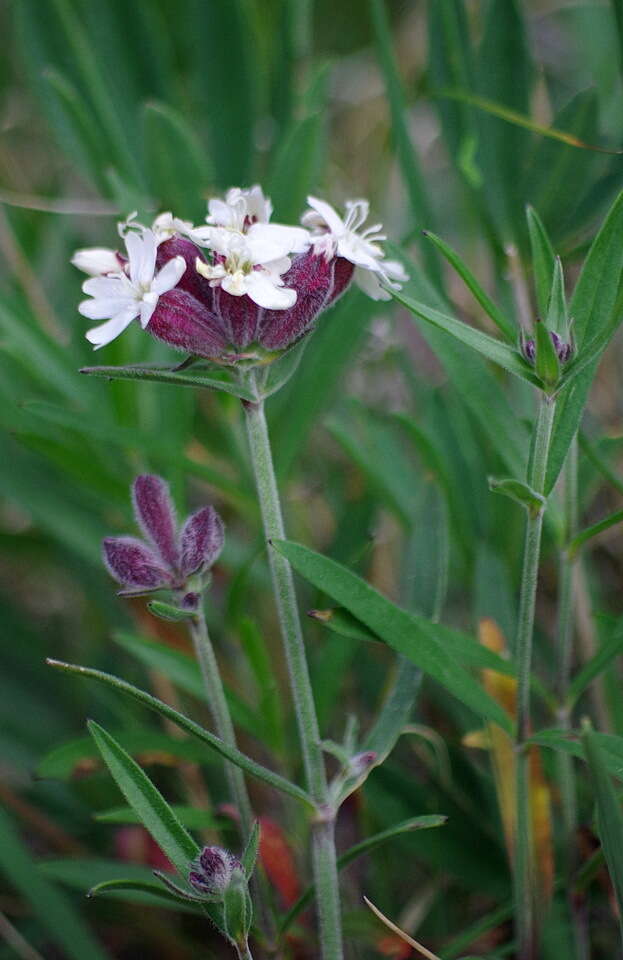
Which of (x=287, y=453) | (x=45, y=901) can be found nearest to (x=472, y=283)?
(x=287, y=453)

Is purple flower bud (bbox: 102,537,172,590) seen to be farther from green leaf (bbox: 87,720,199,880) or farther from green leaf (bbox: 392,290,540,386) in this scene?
green leaf (bbox: 392,290,540,386)

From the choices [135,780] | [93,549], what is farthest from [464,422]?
[135,780]

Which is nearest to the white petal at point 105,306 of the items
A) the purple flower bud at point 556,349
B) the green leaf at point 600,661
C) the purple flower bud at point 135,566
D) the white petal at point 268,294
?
the white petal at point 268,294

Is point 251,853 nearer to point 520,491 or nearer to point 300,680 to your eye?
point 300,680

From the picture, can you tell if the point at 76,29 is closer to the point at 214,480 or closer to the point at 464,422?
the point at 214,480

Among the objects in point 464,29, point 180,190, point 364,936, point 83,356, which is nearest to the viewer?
point 364,936

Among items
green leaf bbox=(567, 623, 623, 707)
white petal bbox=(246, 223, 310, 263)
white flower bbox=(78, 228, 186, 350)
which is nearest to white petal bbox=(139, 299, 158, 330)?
white flower bbox=(78, 228, 186, 350)
